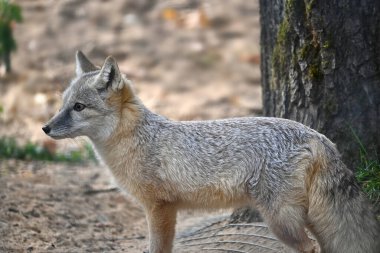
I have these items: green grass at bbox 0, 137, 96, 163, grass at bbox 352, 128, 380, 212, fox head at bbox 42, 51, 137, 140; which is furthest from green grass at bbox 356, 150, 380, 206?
green grass at bbox 0, 137, 96, 163

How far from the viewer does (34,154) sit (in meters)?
10.5

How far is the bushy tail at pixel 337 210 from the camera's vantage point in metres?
5.86

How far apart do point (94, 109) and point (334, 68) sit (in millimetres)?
2235

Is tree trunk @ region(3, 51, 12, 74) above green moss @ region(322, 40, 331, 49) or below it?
below

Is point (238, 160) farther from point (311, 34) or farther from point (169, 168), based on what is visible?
point (311, 34)

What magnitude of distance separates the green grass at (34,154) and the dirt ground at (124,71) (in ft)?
0.82

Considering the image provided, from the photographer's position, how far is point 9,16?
11586 millimetres

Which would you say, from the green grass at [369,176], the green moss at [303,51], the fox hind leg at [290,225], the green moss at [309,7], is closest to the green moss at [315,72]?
the green moss at [303,51]

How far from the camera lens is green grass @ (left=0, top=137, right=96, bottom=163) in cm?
1045

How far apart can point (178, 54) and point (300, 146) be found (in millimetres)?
8204

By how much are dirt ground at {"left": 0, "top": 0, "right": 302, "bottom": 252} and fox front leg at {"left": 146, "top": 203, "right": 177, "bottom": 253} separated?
1.00 meters

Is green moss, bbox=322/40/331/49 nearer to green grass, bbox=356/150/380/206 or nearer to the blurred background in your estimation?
green grass, bbox=356/150/380/206

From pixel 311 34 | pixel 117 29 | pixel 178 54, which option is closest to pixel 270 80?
pixel 311 34

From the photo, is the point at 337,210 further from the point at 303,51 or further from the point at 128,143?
the point at 128,143
